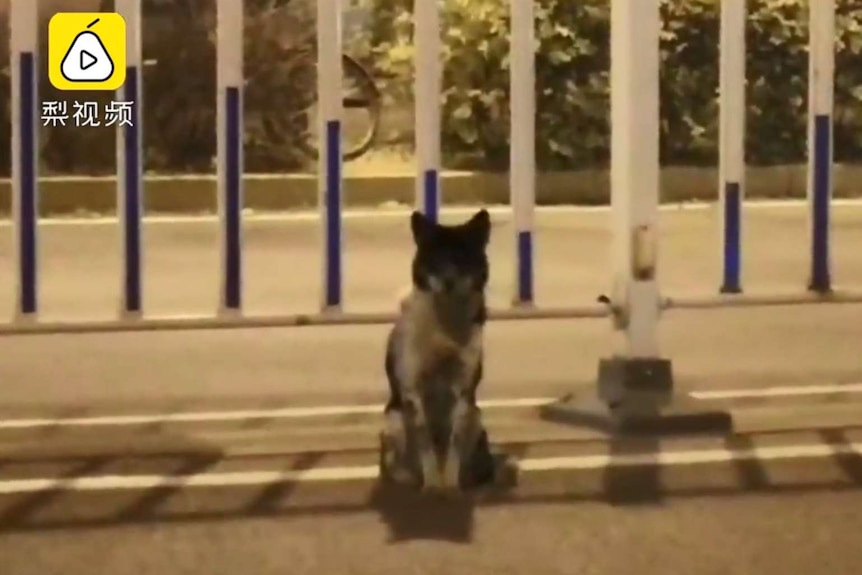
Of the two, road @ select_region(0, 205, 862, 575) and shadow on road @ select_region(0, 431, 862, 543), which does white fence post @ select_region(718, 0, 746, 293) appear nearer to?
road @ select_region(0, 205, 862, 575)

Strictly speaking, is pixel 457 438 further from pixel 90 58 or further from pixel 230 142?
pixel 90 58

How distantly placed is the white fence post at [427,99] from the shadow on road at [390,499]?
Result: 967 millimetres

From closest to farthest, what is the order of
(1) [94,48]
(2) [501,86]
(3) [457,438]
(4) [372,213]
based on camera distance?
(3) [457,438]
(1) [94,48]
(4) [372,213]
(2) [501,86]

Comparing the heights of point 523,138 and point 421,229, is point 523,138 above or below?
above

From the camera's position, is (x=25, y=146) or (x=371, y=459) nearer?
(x=371, y=459)

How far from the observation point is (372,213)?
9383mm

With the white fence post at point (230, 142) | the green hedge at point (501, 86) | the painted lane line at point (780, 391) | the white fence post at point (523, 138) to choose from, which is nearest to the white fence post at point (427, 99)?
the white fence post at point (523, 138)

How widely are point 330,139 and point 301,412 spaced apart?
664 millimetres

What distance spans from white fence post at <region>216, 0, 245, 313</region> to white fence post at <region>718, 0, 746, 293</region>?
116 centimetres

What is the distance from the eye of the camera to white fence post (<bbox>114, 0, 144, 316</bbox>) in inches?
161

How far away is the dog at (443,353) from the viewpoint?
3.30 m

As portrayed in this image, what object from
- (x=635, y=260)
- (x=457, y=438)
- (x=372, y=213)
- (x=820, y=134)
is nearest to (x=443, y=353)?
(x=457, y=438)

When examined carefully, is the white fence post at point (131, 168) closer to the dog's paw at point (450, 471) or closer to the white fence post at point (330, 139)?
the white fence post at point (330, 139)

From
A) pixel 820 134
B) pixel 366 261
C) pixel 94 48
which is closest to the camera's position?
pixel 820 134
